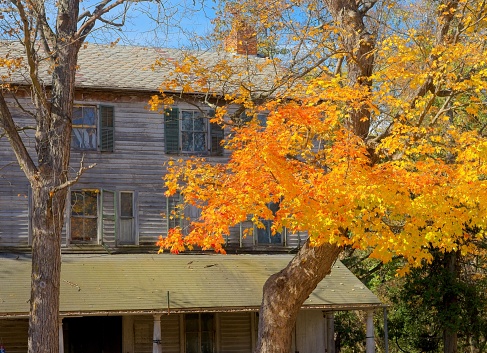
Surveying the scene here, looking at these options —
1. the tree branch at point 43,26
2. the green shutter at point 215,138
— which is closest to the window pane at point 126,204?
the green shutter at point 215,138

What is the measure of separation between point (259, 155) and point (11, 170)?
9.39m

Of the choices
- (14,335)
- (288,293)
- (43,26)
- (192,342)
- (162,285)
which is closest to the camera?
(43,26)

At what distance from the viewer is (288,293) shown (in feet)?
62.1

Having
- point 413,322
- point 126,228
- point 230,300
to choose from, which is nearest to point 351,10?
point 230,300

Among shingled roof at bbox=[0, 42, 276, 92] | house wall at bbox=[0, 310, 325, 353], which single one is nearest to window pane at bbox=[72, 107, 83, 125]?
shingled roof at bbox=[0, 42, 276, 92]

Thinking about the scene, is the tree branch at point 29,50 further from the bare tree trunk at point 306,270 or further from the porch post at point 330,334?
the porch post at point 330,334

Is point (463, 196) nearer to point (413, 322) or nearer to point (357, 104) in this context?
point (357, 104)

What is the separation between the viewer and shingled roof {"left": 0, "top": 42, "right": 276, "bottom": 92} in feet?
83.4

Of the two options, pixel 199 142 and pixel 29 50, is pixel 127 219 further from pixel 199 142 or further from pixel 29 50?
pixel 29 50

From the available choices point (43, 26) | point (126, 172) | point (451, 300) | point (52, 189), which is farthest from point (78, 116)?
point (451, 300)

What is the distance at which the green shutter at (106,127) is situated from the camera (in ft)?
83.8

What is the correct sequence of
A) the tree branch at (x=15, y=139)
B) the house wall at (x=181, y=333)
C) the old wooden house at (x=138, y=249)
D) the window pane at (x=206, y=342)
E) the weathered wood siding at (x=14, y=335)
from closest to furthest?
1. the tree branch at (x=15, y=139)
2. the old wooden house at (x=138, y=249)
3. the weathered wood siding at (x=14, y=335)
4. the house wall at (x=181, y=333)
5. the window pane at (x=206, y=342)

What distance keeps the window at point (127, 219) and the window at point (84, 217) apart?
0.78 meters

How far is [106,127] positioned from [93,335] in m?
6.25
